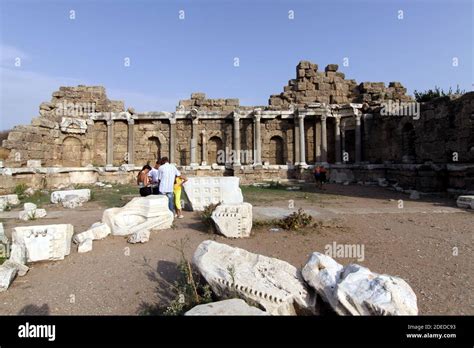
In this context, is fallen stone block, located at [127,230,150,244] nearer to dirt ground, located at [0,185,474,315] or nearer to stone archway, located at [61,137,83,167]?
dirt ground, located at [0,185,474,315]

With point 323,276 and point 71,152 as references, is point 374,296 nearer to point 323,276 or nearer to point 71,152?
point 323,276

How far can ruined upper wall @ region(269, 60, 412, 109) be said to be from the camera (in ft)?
70.6

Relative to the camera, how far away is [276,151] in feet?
69.3

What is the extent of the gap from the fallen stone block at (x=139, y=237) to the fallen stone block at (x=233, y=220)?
4.74 ft

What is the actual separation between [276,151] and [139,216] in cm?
1560

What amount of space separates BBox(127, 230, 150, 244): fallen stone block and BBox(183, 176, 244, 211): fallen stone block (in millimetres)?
3260

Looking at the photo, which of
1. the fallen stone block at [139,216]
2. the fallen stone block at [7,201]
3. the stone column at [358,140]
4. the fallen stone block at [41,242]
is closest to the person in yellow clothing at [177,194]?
the fallen stone block at [139,216]

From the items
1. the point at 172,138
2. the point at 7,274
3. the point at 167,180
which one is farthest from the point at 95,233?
the point at 172,138

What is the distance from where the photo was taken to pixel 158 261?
486 cm

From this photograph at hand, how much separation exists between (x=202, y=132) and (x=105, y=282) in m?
17.2

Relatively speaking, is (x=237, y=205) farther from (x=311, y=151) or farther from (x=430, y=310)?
(x=311, y=151)

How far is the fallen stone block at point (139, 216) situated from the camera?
6.35 m

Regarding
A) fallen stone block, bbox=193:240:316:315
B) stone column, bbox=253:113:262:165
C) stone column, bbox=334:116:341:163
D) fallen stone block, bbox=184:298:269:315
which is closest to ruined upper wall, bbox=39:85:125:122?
stone column, bbox=253:113:262:165
